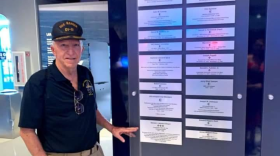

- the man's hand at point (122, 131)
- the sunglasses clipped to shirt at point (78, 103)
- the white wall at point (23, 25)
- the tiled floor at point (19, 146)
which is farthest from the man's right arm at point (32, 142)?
the white wall at point (23, 25)

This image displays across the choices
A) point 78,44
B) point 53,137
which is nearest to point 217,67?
point 78,44

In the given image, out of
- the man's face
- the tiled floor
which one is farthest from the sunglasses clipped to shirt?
the tiled floor

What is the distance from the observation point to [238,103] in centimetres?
125

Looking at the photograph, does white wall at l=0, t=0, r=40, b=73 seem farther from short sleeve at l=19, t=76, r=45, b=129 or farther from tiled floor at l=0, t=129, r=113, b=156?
short sleeve at l=19, t=76, r=45, b=129

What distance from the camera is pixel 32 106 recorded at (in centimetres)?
130

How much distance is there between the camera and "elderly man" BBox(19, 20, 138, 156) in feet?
4.29

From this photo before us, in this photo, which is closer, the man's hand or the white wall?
the man's hand

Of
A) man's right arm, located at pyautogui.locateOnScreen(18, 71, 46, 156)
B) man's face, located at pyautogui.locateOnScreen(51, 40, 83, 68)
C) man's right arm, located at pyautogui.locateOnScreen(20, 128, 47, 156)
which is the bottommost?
man's right arm, located at pyautogui.locateOnScreen(20, 128, 47, 156)

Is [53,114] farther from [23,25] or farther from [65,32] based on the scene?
[23,25]

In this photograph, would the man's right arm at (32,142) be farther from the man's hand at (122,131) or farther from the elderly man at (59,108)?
the man's hand at (122,131)

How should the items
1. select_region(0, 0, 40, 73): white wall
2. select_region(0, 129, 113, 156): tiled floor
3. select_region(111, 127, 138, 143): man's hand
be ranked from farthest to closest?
1. select_region(0, 0, 40, 73): white wall
2. select_region(0, 129, 113, 156): tiled floor
3. select_region(111, 127, 138, 143): man's hand

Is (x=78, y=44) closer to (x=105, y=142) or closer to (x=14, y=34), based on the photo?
(x=105, y=142)

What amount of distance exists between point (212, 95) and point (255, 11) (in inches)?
18.2

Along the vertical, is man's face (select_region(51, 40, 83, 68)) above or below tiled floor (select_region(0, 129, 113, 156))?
above
